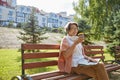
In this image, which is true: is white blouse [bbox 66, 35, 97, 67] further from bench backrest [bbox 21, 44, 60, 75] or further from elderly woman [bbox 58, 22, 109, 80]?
bench backrest [bbox 21, 44, 60, 75]

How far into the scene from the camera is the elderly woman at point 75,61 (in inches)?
174

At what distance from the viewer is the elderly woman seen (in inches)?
174

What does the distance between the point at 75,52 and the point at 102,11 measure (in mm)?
14885

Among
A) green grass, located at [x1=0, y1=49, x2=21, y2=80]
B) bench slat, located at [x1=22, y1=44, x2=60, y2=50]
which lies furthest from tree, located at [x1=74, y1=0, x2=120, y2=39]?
bench slat, located at [x1=22, y1=44, x2=60, y2=50]

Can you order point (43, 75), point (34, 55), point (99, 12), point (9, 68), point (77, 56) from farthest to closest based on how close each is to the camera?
point (99, 12) → point (9, 68) → point (77, 56) → point (34, 55) → point (43, 75)

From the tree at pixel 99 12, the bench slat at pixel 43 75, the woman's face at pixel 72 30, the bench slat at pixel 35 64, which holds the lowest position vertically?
the bench slat at pixel 43 75

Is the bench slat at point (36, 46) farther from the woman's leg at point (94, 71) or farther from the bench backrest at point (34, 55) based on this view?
the woman's leg at point (94, 71)

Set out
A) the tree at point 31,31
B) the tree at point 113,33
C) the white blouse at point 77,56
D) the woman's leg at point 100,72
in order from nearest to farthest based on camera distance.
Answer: the woman's leg at point 100,72, the white blouse at point 77,56, the tree at point 113,33, the tree at point 31,31

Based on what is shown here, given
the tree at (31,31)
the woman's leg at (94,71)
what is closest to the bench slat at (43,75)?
the woman's leg at (94,71)

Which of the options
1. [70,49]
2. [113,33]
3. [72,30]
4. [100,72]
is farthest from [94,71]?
[113,33]

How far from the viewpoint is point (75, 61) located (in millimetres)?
4645

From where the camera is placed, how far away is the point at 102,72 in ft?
14.5

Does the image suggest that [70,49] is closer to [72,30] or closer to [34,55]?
[72,30]

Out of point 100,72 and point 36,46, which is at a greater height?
point 36,46
